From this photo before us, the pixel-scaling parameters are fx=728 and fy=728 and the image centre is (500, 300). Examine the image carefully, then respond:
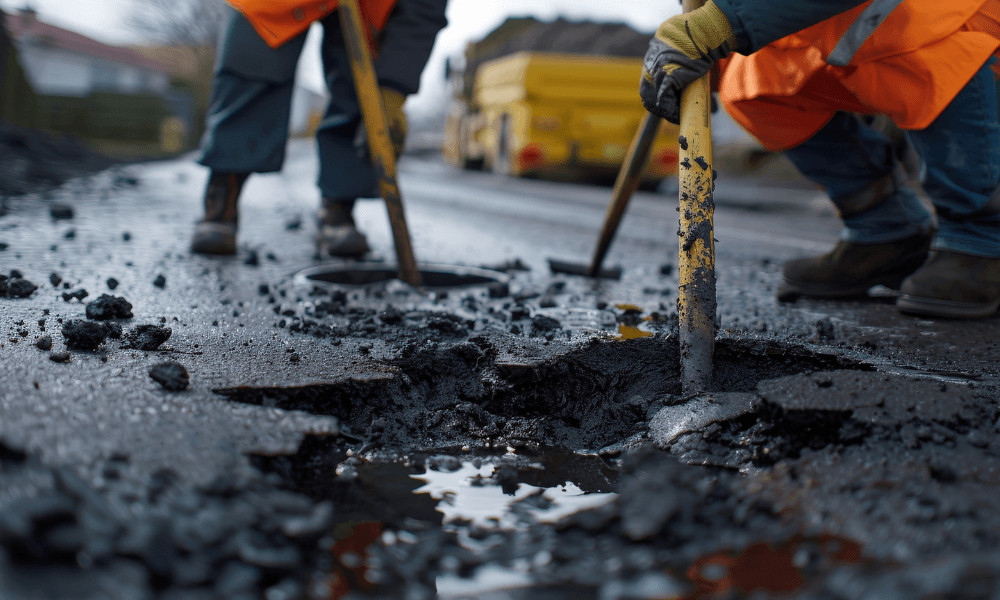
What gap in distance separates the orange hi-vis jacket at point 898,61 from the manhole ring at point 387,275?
121 cm

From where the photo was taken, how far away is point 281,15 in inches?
107

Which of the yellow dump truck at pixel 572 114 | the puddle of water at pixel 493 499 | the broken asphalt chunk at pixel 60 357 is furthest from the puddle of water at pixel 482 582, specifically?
the yellow dump truck at pixel 572 114

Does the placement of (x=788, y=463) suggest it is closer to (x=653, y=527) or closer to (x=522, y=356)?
(x=653, y=527)

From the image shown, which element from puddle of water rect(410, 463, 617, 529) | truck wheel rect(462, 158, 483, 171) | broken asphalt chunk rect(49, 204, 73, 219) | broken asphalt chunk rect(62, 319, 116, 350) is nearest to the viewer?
puddle of water rect(410, 463, 617, 529)

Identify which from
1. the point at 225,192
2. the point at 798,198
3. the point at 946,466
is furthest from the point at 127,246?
the point at 798,198

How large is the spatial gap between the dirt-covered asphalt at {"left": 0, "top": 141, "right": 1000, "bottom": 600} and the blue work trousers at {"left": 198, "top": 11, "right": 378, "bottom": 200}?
786 mm

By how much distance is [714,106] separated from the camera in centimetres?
250

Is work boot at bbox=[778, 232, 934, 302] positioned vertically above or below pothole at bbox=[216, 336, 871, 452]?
above

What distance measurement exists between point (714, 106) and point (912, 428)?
156 centimetres

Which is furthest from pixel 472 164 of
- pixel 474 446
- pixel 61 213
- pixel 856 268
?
pixel 474 446

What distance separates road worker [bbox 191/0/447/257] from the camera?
9.40 ft

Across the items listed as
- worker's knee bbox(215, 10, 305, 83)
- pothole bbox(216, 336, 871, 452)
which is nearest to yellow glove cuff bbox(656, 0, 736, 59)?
pothole bbox(216, 336, 871, 452)

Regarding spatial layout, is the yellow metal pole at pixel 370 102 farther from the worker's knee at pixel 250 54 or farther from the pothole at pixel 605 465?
the pothole at pixel 605 465

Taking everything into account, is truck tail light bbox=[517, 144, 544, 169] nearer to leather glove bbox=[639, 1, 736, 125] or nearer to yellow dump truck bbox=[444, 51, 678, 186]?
yellow dump truck bbox=[444, 51, 678, 186]
